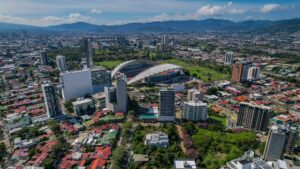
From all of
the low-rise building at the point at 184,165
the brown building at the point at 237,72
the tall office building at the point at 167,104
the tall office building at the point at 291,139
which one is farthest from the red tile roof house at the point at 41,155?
the brown building at the point at 237,72

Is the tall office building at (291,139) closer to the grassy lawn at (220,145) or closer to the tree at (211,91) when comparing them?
the grassy lawn at (220,145)

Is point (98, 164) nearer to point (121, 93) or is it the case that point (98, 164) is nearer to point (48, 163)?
point (48, 163)

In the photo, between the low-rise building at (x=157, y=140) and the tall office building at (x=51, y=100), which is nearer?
the low-rise building at (x=157, y=140)

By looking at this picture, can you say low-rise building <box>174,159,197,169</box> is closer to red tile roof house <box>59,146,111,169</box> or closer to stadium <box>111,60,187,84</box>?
red tile roof house <box>59,146,111,169</box>

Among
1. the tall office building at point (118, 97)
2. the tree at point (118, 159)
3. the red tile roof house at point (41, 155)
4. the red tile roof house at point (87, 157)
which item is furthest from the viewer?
the tall office building at point (118, 97)

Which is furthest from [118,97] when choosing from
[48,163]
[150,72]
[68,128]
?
[150,72]

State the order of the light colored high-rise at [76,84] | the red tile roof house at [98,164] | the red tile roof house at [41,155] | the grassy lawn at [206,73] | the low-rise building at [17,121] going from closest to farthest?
the red tile roof house at [98,164] < the red tile roof house at [41,155] < the low-rise building at [17,121] < the light colored high-rise at [76,84] < the grassy lawn at [206,73]

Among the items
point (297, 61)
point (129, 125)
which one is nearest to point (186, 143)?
point (129, 125)

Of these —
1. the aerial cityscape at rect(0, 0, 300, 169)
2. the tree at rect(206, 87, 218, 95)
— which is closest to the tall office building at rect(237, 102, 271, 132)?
the aerial cityscape at rect(0, 0, 300, 169)
